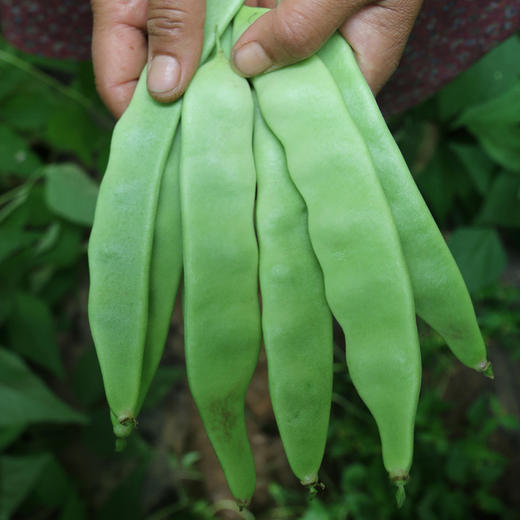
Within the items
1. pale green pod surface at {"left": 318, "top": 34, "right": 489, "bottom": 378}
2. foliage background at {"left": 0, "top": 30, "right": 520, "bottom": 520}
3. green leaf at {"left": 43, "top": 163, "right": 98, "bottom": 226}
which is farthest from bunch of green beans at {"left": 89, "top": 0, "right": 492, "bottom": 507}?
green leaf at {"left": 43, "top": 163, "right": 98, "bottom": 226}

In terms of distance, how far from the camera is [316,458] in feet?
1.80

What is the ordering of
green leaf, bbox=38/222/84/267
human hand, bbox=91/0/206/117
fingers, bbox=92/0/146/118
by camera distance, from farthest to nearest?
green leaf, bbox=38/222/84/267
fingers, bbox=92/0/146/118
human hand, bbox=91/0/206/117

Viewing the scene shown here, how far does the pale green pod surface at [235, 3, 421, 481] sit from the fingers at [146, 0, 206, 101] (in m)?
0.13

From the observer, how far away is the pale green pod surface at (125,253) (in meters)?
0.54

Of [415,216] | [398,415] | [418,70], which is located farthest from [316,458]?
[418,70]

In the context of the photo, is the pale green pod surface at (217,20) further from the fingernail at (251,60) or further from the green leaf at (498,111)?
the green leaf at (498,111)

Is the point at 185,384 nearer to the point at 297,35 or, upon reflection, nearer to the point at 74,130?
the point at 74,130

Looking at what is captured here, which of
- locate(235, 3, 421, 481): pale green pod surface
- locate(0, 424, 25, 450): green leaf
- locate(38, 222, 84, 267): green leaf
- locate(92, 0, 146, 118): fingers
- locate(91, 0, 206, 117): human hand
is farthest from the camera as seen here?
locate(38, 222, 84, 267): green leaf

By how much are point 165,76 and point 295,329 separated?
11.8 inches

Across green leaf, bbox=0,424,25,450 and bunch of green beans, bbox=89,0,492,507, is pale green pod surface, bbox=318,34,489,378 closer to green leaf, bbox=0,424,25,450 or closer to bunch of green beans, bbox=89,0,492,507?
bunch of green beans, bbox=89,0,492,507

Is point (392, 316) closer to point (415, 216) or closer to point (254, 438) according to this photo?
point (415, 216)

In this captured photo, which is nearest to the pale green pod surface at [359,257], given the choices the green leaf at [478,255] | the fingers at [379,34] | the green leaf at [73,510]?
the fingers at [379,34]

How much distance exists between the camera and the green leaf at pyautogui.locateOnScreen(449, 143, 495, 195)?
3.64 ft

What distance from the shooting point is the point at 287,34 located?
1.86 feet
